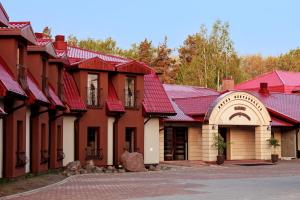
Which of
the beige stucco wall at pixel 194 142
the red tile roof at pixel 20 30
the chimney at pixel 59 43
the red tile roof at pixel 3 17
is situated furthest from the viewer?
the beige stucco wall at pixel 194 142

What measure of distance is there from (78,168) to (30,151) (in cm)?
439

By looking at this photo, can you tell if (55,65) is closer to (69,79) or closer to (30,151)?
(69,79)

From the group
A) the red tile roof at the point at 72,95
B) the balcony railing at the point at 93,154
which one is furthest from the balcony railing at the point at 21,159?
the balcony railing at the point at 93,154

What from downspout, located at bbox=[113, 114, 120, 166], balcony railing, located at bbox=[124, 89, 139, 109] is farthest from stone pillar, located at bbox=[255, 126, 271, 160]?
downspout, located at bbox=[113, 114, 120, 166]

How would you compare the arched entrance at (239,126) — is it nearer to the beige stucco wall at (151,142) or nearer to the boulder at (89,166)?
the beige stucco wall at (151,142)

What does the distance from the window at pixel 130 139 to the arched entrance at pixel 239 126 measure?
6.16 m

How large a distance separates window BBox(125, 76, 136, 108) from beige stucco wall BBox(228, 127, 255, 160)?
38.3ft

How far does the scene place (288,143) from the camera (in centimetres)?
4350

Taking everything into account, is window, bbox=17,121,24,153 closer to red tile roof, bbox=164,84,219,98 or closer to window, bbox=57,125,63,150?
window, bbox=57,125,63,150

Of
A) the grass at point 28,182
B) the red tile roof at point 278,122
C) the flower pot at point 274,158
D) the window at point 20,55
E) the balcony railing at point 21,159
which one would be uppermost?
the window at point 20,55

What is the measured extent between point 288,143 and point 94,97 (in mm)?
18978

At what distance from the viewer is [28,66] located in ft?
77.6

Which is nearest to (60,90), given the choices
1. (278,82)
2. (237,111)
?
(237,111)

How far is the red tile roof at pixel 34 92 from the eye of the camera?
2069 cm
